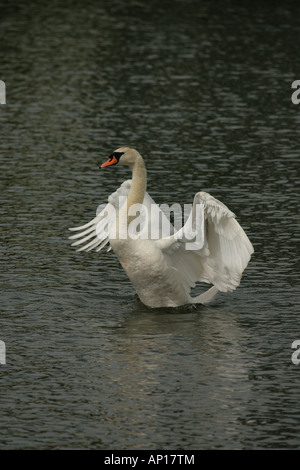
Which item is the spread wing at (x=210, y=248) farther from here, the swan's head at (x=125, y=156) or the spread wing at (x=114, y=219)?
the swan's head at (x=125, y=156)

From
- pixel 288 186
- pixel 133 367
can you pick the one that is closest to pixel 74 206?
pixel 288 186

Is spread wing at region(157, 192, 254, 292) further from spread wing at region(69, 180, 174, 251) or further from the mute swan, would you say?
spread wing at region(69, 180, 174, 251)

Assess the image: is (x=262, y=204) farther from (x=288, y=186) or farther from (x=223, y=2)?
(x=223, y=2)

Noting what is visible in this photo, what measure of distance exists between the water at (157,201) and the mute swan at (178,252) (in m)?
0.34

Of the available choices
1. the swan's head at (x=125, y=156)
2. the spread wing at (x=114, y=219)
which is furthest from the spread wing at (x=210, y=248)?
the swan's head at (x=125, y=156)

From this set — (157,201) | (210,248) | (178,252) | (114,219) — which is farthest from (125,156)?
(157,201)

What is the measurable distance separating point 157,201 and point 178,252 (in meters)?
6.00

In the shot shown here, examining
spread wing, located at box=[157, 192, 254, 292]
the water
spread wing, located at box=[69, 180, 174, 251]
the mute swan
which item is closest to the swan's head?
the mute swan

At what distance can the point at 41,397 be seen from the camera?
12945mm

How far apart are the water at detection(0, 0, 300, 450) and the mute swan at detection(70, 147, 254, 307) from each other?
1.12ft

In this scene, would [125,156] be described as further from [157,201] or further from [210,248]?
[157,201]

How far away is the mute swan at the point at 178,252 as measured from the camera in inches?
615

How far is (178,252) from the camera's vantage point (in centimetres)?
1641

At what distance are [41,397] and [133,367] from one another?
146 centimetres
